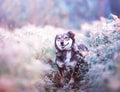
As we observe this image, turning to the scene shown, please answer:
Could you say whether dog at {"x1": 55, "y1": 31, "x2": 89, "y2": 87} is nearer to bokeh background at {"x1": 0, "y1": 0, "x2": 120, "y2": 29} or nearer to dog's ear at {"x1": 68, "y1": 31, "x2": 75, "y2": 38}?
dog's ear at {"x1": 68, "y1": 31, "x2": 75, "y2": 38}

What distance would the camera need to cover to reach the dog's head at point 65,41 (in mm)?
6141

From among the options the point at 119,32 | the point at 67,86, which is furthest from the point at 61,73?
the point at 119,32

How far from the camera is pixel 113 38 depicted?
6.11 metres

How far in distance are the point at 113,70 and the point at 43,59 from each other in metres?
1.01

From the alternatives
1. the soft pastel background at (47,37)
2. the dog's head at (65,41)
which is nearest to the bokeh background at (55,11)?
the soft pastel background at (47,37)

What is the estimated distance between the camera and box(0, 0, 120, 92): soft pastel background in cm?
601

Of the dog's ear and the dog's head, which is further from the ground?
the dog's ear

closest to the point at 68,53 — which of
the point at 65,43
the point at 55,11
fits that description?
the point at 65,43

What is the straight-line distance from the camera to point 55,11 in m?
6.27

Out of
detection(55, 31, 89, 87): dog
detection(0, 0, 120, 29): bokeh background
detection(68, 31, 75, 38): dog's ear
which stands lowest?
detection(55, 31, 89, 87): dog

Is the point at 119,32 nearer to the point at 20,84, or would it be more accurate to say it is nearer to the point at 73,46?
the point at 73,46

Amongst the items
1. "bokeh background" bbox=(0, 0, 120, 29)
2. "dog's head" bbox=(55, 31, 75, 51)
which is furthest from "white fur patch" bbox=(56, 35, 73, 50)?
"bokeh background" bbox=(0, 0, 120, 29)

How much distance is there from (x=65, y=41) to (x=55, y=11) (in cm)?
48

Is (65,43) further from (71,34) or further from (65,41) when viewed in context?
(71,34)
